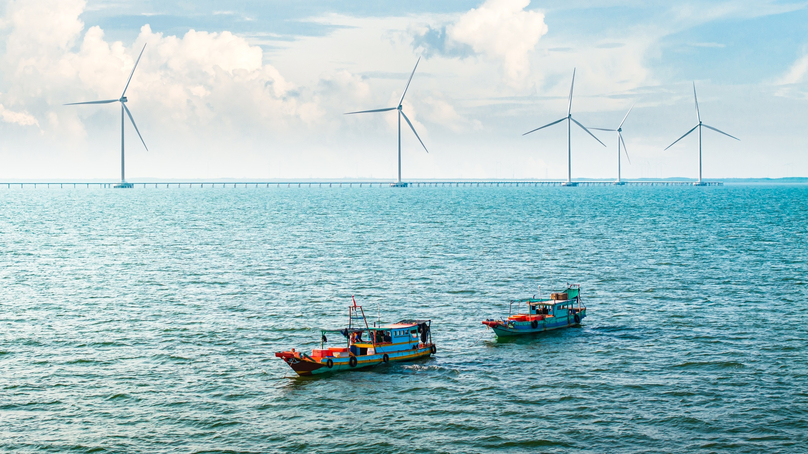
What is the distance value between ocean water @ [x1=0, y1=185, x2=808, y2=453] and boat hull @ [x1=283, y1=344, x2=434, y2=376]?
732 mm

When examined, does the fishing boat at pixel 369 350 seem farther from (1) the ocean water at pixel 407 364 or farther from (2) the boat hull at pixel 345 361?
(1) the ocean water at pixel 407 364

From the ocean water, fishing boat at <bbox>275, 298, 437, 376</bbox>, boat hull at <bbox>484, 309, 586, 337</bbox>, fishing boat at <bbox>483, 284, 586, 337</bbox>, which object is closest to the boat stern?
fishing boat at <bbox>275, 298, 437, 376</bbox>

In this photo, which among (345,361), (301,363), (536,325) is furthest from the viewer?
(536,325)

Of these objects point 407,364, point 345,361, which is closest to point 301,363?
point 345,361

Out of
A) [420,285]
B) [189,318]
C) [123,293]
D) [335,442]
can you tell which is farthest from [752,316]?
[123,293]

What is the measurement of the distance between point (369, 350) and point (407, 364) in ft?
9.73

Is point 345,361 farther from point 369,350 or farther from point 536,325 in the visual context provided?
point 536,325

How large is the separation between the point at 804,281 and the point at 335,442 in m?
70.1

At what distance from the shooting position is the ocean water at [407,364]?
1688 inches

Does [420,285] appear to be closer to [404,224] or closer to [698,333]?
[698,333]

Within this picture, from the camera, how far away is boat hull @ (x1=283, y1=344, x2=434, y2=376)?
53656 mm

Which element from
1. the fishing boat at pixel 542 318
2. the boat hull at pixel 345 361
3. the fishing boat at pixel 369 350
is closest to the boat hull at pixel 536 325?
the fishing boat at pixel 542 318

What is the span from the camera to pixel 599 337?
212ft

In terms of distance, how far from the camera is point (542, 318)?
6812cm
